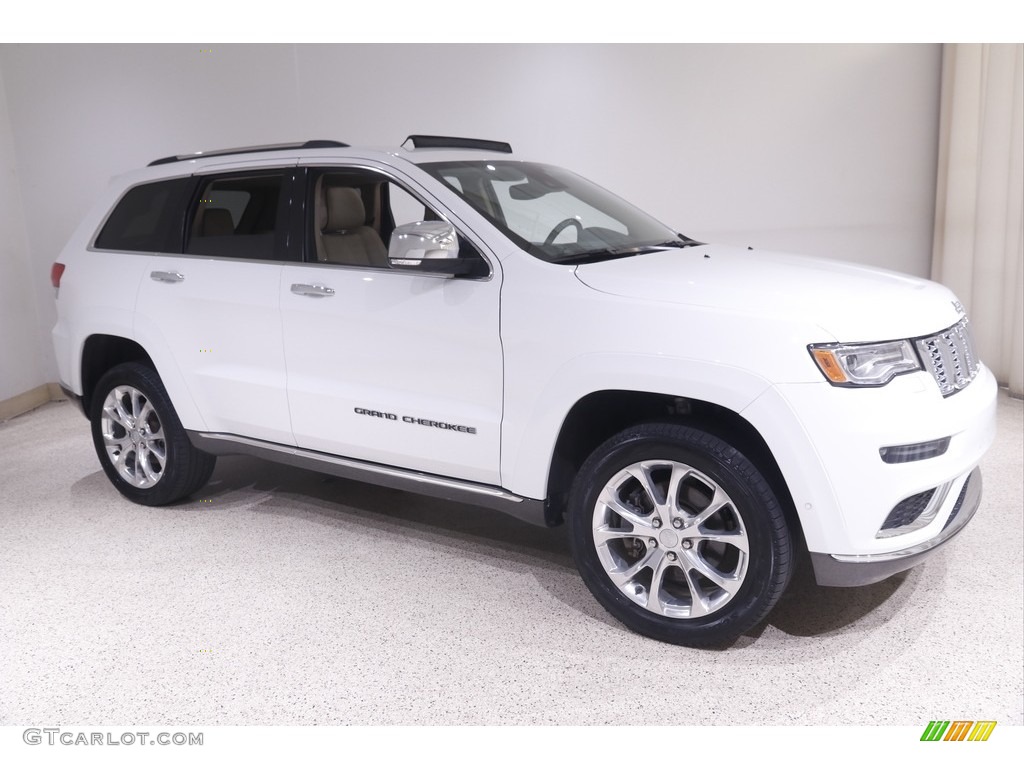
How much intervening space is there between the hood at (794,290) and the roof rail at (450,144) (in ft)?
3.61

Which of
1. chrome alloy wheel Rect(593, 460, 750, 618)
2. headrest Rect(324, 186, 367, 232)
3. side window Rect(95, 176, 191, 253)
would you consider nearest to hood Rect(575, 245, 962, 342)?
chrome alloy wheel Rect(593, 460, 750, 618)

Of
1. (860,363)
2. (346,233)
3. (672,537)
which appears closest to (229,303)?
(346,233)

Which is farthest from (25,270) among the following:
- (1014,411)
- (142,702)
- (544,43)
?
(1014,411)

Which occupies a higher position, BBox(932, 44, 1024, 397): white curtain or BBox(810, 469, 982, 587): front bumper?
BBox(932, 44, 1024, 397): white curtain

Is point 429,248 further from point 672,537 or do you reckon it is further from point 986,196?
point 986,196

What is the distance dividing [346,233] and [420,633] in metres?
1.68

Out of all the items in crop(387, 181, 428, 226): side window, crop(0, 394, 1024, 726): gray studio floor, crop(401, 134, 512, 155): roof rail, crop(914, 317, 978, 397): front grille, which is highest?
crop(401, 134, 512, 155): roof rail

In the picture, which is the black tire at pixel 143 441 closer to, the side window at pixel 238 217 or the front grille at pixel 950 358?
the side window at pixel 238 217

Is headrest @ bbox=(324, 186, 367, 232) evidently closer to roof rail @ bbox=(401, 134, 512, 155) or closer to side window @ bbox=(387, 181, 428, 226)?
side window @ bbox=(387, 181, 428, 226)

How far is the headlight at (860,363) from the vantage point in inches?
97.7

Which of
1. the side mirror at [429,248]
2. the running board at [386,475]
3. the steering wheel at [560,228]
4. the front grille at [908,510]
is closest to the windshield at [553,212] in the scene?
the steering wheel at [560,228]

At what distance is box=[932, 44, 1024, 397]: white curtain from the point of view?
19.5 feet

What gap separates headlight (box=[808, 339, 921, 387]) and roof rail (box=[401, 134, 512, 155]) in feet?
6.41

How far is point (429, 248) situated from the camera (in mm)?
3012
